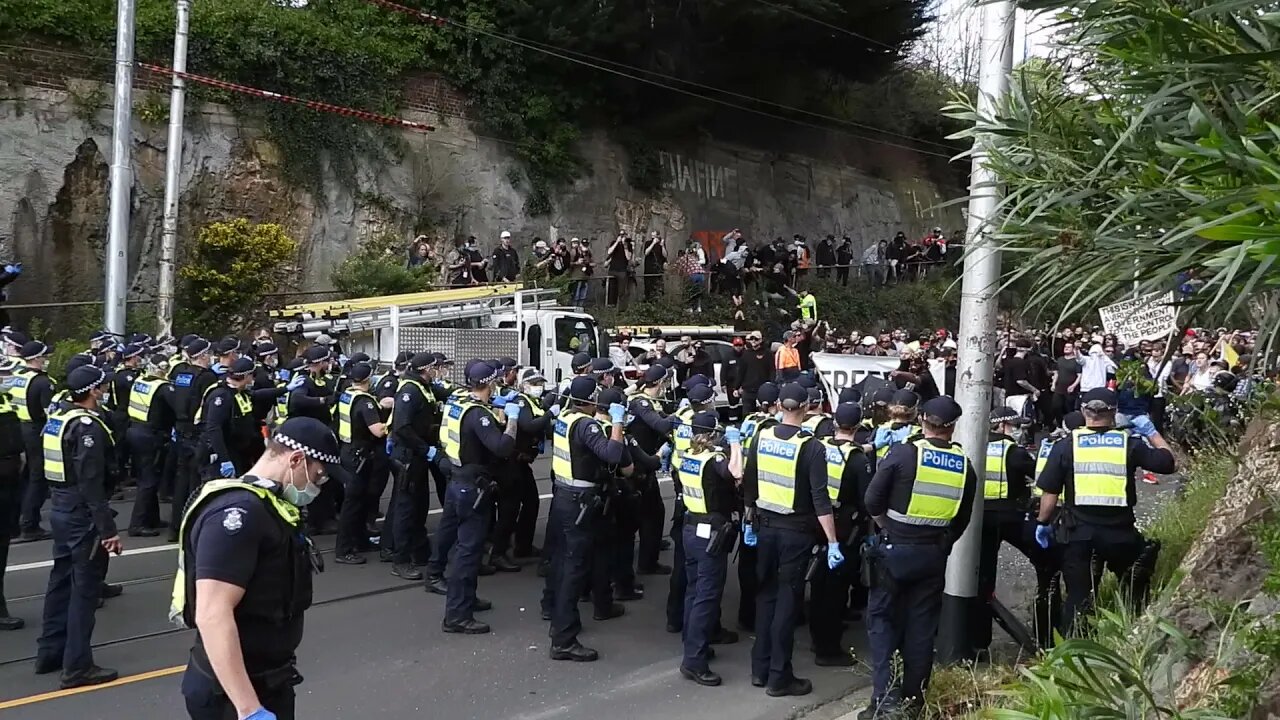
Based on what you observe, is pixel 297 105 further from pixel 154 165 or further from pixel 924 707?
pixel 924 707

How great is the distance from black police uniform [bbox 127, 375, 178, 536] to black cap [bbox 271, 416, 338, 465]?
6.95 metres

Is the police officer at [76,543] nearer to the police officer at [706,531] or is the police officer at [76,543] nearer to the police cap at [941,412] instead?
the police officer at [706,531]

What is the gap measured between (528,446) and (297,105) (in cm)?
1656

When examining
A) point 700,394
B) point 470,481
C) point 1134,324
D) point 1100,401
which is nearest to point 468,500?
point 470,481

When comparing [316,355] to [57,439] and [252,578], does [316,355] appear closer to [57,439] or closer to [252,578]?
[57,439]

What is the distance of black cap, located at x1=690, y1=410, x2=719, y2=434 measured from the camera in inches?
292

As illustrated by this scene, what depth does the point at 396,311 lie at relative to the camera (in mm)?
15211

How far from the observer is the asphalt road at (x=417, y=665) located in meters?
6.14

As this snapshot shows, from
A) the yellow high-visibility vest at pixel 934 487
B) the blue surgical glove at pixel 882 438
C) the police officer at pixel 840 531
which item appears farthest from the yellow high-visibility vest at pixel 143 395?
the yellow high-visibility vest at pixel 934 487

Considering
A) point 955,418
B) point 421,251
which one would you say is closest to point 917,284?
point 421,251

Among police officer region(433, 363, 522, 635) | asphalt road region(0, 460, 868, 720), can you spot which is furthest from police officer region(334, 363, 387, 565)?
police officer region(433, 363, 522, 635)

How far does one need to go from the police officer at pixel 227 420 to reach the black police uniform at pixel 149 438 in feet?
1.41

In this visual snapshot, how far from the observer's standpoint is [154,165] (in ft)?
69.1

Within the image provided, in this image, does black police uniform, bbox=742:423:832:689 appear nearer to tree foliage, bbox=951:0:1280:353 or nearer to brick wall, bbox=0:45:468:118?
tree foliage, bbox=951:0:1280:353
